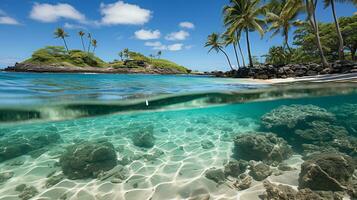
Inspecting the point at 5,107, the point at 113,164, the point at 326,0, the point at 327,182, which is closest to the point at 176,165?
the point at 113,164

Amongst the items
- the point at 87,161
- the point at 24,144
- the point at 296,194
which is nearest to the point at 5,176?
the point at 87,161

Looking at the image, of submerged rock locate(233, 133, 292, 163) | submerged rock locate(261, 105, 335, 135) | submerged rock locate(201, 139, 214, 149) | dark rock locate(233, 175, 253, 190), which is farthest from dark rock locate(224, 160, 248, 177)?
submerged rock locate(261, 105, 335, 135)

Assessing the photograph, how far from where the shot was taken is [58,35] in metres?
67.8

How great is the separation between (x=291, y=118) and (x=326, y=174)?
6136 mm

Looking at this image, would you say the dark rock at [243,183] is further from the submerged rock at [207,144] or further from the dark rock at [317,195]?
the submerged rock at [207,144]

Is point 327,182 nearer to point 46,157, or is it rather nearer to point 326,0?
point 46,157

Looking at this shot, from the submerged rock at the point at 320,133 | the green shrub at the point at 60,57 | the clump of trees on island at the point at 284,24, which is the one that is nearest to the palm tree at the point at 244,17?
the clump of trees on island at the point at 284,24

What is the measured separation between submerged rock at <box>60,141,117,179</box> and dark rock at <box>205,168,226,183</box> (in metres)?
3.12

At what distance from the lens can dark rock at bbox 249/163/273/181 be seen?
6161mm

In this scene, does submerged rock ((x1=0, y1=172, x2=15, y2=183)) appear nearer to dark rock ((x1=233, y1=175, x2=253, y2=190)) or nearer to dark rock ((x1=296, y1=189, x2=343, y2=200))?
dark rock ((x1=233, y1=175, x2=253, y2=190))

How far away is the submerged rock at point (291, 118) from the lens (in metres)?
10.7

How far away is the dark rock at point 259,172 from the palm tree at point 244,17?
22717 millimetres

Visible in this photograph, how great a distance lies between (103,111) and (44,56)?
60.3 metres

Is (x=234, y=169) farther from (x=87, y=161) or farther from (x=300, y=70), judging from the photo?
(x=300, y=70)
